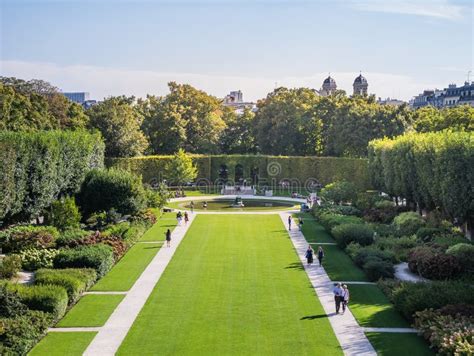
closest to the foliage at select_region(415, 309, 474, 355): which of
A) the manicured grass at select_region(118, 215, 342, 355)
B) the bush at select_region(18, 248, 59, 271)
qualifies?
the manicured grass at select_region(118, 215, 342, 355)

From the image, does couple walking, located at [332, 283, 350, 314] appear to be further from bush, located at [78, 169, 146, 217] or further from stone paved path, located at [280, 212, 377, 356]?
bush, located at [78, 169, 146, 217]

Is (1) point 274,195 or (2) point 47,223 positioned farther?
(1) point 274,195

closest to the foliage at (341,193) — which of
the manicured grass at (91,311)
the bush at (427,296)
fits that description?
the bush at (427,296)

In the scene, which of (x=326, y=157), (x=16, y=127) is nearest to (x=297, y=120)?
(x=326, y=157)

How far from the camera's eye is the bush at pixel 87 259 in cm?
3325

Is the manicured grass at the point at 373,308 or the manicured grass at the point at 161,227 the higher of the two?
the manicured grass at the point at 161,227

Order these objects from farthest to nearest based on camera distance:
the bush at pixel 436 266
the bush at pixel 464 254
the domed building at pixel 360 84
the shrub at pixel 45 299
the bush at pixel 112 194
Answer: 1. the domed building at pixel 360 84
2. the bush at pixel 112 194
3. the bush at pixel 464 254
4. the bush at pixel 436 266
5. the shrub at pixel 45 299

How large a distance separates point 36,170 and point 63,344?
2358cm

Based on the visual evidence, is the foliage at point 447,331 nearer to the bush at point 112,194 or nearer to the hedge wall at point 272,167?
the bush at point 112,194

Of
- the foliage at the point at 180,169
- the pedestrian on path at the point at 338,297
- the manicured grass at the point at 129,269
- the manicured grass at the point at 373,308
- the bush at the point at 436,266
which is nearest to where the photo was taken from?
the manicured grass at the point at 373,308

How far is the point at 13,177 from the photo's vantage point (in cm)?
4034

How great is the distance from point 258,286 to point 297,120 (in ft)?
188

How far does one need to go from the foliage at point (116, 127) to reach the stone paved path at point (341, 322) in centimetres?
4661

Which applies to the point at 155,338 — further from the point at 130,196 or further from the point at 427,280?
the point at 130,196
